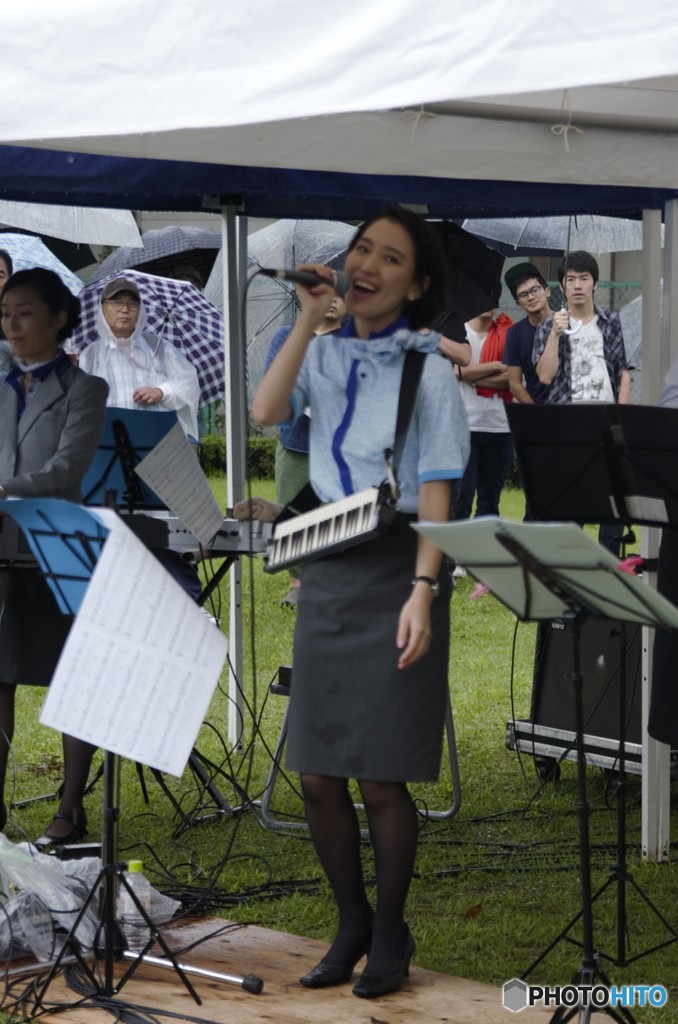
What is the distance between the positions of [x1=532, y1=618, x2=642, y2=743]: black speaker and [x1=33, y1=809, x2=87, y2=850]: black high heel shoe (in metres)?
2.00

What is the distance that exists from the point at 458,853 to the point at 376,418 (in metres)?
2.28

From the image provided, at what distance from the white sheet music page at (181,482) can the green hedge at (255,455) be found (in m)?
13.0

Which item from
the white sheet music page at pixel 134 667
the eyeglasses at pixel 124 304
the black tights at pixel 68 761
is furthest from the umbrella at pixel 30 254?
the white sheet music page at pixel 134 667

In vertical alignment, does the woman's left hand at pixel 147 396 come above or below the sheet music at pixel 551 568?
above

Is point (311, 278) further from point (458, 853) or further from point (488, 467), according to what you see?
point (488, 467)

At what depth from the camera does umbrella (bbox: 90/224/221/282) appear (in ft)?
40.1

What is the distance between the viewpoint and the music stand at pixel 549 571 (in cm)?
267

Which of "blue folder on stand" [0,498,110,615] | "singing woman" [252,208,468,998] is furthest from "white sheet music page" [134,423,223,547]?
"singing woman" [252,208,468,998]

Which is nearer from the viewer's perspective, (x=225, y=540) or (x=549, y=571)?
(x=549, y=571)

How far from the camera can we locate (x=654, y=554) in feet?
16.8

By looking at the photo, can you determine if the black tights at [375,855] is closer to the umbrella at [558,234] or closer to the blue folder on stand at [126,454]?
the blue folder on stand at [126,454]

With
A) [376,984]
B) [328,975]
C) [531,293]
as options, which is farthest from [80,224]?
[376,984]

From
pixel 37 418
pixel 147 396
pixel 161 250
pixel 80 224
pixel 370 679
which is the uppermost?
pixel 161 250

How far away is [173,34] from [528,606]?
4.61 ft
